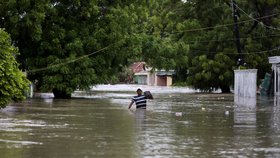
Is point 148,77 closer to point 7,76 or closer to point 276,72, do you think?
point 276,72

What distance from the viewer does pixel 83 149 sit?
11.7m

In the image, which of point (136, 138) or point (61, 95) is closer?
point (136, 138)

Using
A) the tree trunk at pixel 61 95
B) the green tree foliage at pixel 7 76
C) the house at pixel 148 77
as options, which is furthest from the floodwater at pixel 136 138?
the house at pixel 148 77

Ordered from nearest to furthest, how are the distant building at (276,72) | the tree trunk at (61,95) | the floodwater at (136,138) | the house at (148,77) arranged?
1. the floodwater at (136,138)
2. the tree trunk at (61,95)
3. the distant building at (276,72)
4. the house at (148,77)

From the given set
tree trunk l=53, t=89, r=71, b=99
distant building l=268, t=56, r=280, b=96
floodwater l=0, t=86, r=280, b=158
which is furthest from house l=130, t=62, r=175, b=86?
floodwater l=0, t=86, r=280, b=158

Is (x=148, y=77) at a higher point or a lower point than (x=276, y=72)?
higher

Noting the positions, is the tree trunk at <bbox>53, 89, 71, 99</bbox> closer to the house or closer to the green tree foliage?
the green tree foliage

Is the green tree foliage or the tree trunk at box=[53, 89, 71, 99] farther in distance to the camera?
the tree trunk at box=[53, 89, 71, 99]

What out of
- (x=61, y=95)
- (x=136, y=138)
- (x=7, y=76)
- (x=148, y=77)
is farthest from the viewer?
(x=148, y=77)

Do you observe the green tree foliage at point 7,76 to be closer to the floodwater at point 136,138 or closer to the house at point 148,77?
the floodwater at point 136,138

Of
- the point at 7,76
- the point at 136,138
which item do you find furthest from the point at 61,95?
the point at 136,138

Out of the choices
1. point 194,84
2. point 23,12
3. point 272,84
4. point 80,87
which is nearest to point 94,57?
point 80,87

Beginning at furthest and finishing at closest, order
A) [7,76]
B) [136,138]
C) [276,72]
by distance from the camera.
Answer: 1. [276,72]
2. [7,76]
3. [136,138]

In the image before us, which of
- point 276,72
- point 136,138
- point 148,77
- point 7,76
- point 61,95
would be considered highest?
point 148,77
